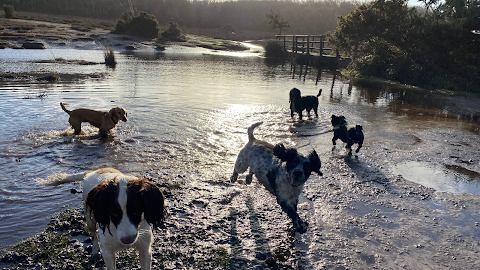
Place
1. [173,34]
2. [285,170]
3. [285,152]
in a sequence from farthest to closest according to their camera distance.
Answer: [173,34] < [285,170] < [285,152]

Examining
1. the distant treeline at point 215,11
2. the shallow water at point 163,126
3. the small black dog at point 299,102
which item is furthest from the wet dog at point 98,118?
the distant treeline at point 215,11

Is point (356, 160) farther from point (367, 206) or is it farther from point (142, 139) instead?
point (142, 139)

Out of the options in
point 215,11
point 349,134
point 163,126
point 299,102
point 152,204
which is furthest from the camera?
point 215,11

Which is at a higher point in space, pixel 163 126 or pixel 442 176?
pixel 163 126

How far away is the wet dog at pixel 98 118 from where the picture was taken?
816 cm

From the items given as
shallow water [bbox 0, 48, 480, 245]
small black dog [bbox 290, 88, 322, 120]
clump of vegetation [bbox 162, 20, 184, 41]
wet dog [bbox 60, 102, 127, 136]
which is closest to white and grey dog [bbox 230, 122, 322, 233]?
shallow water [bbox 0, 48, 480, 245]

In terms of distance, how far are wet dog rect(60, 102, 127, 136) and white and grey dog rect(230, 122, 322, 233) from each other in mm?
4511

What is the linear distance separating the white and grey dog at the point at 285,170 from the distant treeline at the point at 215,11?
87.4 m

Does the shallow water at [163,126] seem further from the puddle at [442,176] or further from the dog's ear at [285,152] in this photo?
the dog's ear at [285,152]

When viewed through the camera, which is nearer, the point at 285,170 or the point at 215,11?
the point at 285,170

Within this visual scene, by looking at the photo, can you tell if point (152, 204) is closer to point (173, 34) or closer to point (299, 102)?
point (299, 102)

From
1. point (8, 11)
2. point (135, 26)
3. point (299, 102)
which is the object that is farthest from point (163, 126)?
point (8, 11)

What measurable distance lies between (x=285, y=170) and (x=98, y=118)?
6.03 metres

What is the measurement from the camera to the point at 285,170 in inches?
175
